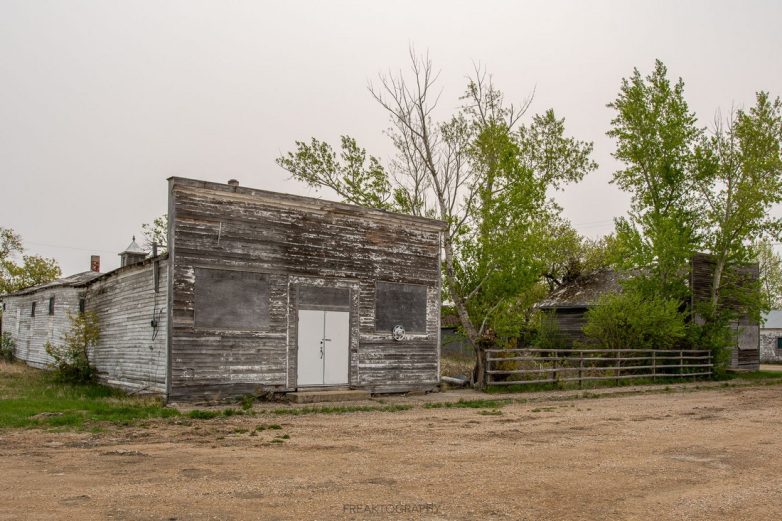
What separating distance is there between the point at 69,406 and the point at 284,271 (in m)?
5.84

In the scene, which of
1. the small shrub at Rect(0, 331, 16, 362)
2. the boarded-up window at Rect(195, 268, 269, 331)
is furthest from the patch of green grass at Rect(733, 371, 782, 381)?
the small shrub at Rect(0, 331, 16, 362)

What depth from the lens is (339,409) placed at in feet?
54.4

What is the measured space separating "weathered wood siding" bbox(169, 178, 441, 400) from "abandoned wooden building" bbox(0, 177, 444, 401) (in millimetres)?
27

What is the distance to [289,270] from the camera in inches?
734

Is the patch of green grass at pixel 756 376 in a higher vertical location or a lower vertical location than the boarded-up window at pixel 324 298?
lower

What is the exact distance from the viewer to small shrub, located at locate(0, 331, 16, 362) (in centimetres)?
3391

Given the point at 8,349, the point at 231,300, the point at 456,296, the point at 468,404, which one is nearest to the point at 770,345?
the point at 456,296

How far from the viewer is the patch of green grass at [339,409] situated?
1606 centimetres

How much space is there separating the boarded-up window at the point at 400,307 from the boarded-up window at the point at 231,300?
3.49m

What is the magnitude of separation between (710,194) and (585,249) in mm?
17277

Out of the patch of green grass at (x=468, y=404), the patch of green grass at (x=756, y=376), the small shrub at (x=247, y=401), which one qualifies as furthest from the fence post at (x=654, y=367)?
the small shrub at (x=247, y=401)

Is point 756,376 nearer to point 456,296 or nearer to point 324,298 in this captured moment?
point 456,296

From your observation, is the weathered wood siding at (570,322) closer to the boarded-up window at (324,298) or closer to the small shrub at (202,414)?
the boarded-up window at (324,298)

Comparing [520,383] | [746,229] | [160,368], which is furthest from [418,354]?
[746,229]
